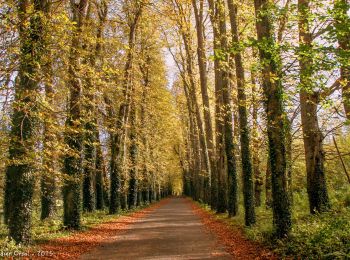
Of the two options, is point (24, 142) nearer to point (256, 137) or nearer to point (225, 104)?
point (225, 104)

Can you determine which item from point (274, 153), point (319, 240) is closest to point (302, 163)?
point (274, 153)

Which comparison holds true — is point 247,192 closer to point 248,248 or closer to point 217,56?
point 248,248

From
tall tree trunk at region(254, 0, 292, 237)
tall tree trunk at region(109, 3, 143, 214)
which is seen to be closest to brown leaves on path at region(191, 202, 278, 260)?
tall tree trunk at region(254, 0, 292, 237)

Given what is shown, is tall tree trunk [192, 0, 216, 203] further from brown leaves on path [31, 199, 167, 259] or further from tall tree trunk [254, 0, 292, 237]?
tall tree trunk [254, 0, 292, 237]

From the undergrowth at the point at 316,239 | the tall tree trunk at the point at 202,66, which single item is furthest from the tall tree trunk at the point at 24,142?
the tall tree trunk at the point at 202,66

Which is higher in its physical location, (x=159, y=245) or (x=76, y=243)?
(x=76, y=243)

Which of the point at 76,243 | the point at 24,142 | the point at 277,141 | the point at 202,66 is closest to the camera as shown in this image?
the point at 24,142

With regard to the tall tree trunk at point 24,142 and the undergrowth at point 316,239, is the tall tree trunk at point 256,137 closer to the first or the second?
the undergrowth at point 316,239

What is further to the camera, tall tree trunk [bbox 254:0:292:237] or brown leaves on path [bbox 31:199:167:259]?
tall tree trunk [bbox 254:0:292:237]

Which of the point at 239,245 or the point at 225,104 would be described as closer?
the point at 239,245

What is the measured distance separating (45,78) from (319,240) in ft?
26.7

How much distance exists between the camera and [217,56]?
330 inches

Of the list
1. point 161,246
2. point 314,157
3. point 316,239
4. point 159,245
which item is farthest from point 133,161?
point 316,239

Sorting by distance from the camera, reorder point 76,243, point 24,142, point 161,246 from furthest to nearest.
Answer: point 76,243
point 161,246
point 24,142
